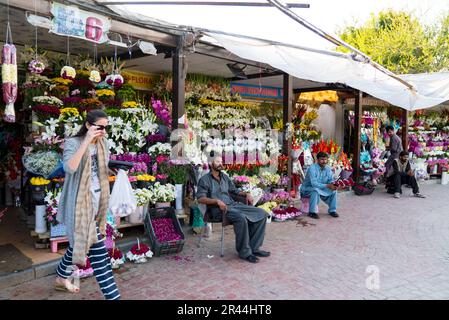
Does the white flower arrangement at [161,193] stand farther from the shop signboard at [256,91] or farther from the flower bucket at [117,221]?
the shop signboard at [256,91]

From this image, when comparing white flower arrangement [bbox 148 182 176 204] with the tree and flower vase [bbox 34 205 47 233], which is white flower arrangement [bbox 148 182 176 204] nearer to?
flower vase [bbox 34 205 47 233]

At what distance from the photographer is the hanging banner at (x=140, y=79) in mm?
9080

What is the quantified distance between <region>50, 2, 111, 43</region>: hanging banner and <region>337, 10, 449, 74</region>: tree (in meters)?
14.5

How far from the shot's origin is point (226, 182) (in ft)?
18.3

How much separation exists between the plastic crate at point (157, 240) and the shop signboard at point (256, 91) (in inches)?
250

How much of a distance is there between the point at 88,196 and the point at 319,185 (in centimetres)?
527

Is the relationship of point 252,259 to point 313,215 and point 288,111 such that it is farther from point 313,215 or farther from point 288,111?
point 288,111

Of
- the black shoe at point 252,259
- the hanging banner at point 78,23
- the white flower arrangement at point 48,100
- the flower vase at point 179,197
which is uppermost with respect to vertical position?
the hanging banner at point 78,23

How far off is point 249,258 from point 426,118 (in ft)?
41.5

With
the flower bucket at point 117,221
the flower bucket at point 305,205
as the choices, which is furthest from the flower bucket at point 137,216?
the flower bucket at point 305,205

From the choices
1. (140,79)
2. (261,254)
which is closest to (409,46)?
(140,79)

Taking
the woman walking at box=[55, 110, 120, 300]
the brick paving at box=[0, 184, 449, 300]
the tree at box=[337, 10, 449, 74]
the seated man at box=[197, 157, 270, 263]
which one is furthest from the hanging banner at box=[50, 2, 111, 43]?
the tree at box=[337, 10, 449, 74]

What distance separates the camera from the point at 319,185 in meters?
7.59

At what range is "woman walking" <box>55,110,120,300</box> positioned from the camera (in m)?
3.30
